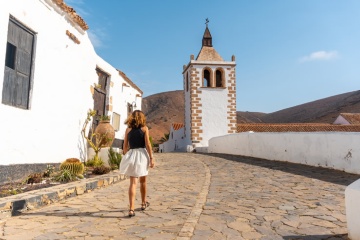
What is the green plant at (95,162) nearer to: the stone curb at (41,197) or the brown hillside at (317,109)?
the stone curb at (41,197)

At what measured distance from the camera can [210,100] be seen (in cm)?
2272

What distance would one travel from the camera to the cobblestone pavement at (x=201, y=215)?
11.2 feet

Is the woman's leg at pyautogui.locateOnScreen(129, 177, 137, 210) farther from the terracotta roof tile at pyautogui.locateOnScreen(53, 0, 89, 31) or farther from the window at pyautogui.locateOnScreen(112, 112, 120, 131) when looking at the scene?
the window at pyautogui.locateOnScreen(112, 112, 120, 131)

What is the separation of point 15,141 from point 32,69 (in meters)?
1.70

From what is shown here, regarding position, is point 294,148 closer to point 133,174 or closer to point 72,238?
point 133,174

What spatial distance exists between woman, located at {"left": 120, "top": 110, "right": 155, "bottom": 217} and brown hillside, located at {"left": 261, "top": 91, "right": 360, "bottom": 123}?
2145 inches

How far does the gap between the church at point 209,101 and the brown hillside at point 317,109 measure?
36.6m

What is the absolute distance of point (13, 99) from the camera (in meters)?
5.98

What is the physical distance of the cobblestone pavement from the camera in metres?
3.42

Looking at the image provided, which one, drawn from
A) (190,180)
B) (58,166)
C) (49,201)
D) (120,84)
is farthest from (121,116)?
(49,201)

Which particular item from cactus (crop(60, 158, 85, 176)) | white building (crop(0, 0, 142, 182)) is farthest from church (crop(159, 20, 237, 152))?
cactus (crop(60, 158, 85, 176))

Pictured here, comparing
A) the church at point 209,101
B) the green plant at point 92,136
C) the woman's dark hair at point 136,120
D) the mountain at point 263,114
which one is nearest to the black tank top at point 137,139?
the woman's dark hair at point 136,120

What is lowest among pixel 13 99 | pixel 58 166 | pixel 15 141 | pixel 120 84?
pixel 58 166

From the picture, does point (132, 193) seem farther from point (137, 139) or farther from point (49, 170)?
point (49, 170)
